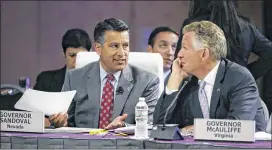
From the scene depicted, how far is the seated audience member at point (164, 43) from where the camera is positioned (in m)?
4.32

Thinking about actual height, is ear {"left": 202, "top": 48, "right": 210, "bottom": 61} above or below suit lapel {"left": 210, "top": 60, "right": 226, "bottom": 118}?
above

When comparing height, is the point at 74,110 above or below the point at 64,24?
below

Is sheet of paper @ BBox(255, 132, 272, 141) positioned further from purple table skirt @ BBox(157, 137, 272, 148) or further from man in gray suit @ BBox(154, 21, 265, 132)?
man in gray suit @ BBox(154, 21, 265, 132)

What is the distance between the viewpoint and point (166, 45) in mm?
4383

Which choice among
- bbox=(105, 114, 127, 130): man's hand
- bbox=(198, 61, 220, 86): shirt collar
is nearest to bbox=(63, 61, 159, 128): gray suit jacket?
bbox=(105, 114, 127, 130): man's hand

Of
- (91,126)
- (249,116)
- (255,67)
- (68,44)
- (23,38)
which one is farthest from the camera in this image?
(23,38)

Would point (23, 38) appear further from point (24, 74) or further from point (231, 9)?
point (231, 9)

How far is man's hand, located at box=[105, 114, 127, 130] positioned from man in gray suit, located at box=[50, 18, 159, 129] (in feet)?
0.66

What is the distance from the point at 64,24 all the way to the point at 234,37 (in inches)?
61.2

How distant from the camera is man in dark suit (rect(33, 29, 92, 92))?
414 cm

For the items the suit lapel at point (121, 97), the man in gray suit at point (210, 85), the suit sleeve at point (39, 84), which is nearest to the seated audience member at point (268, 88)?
the man in gray suit at point (210, 85)

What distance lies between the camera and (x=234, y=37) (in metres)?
3.67

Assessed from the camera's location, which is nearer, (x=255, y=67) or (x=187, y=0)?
(x=255, y=67)

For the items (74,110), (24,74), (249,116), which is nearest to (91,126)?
(74,110)
